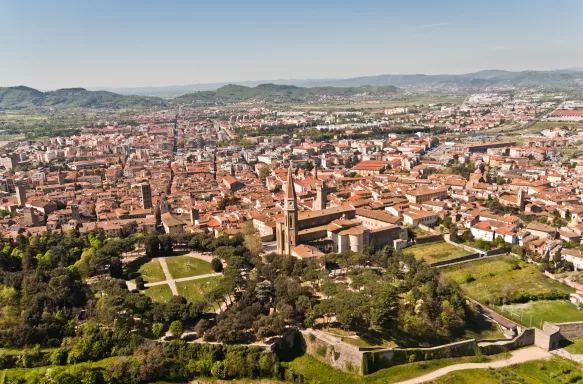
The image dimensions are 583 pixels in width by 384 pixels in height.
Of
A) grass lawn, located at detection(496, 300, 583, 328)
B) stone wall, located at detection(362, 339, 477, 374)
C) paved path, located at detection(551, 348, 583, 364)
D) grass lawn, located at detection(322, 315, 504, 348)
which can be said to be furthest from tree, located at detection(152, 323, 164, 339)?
paved path, located at detection(551, 348, 583, 364)

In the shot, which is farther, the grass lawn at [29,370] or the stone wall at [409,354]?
the stone wall at [409,354]

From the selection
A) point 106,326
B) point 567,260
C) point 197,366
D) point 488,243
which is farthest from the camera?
point 488,243

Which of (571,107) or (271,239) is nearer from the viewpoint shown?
(271,239)

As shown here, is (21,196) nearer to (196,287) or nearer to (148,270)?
(148,270)

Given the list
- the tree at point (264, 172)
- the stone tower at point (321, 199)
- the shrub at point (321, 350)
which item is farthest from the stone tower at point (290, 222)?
the tree at point (264, 172)

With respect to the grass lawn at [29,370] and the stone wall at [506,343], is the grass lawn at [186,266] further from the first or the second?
the stone wall at [506,343]

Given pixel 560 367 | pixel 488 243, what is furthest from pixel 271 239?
pixel 560 367

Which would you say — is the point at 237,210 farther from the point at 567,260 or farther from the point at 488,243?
the point at 567,260
